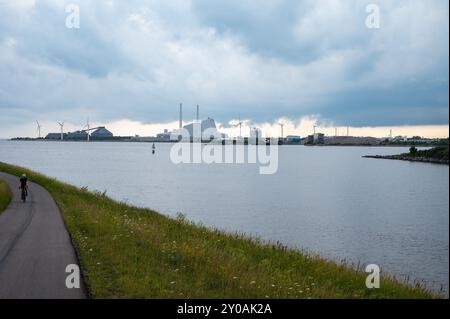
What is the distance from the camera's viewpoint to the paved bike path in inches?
506

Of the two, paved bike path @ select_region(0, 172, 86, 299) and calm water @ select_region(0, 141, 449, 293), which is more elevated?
paved bike path @ select_region(0, 172, 86, 299)

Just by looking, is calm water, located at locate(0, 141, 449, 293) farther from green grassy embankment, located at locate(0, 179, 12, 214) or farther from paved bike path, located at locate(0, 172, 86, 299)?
→ green grassy embankment, located at locate(0, 179, 12, 214)

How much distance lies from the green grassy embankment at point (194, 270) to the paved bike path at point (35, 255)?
70 cm

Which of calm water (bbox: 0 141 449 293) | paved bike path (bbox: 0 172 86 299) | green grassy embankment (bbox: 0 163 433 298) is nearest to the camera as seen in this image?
paved bike path (bbox: 0 172 86 299)

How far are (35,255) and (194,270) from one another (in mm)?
6344

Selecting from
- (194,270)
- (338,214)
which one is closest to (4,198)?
(194,270)

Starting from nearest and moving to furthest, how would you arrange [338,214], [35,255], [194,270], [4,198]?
[194,270] < [35,255] < [4,198] < [338,214]

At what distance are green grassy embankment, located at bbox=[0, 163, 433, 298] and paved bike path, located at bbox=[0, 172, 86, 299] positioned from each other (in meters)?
0.70

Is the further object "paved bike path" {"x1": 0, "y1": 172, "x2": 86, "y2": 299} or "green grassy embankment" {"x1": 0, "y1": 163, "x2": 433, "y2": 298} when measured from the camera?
"green grassy embankment" {"x1": 0, "y1": 163, "x2": 433, "y2": 298}

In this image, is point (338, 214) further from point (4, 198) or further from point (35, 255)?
point (35, 255)

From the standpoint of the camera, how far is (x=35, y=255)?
17.3 m

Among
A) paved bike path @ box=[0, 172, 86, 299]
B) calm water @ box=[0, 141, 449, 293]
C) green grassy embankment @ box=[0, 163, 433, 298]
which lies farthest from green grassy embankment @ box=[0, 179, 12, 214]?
calm water @ box=[0, 141, 449, 293]
